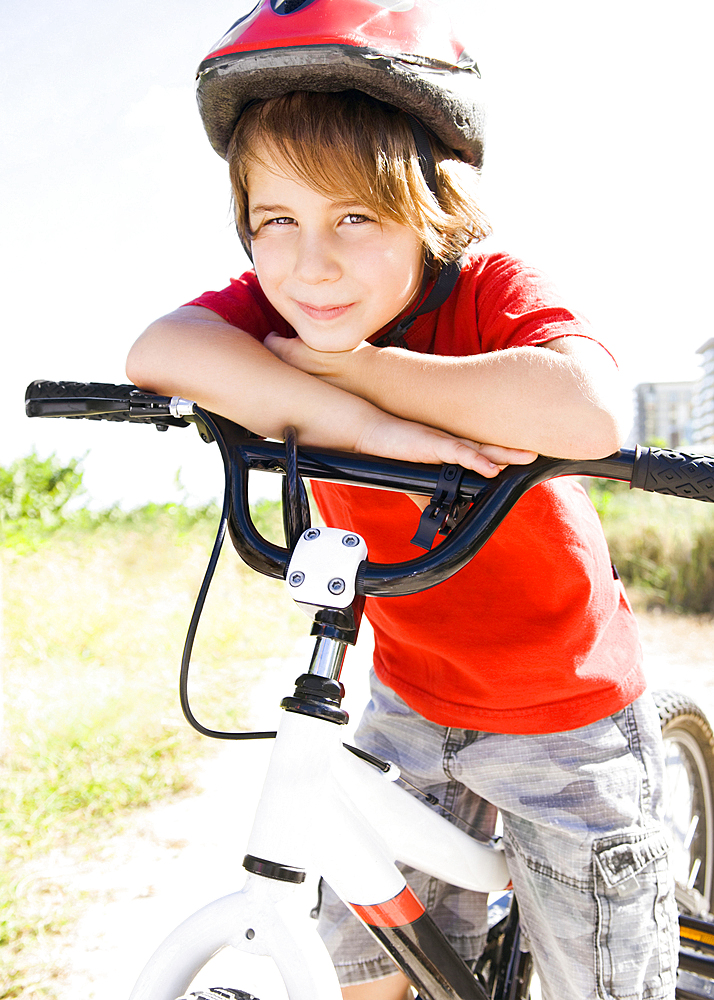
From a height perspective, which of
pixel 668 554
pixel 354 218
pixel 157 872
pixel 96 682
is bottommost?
pixel 157 872

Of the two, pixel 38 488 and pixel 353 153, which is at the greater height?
pixel 353 153

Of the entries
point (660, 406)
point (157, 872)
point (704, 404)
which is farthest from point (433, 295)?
point (660, 406)

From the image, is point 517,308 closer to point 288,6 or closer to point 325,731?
point 288,6

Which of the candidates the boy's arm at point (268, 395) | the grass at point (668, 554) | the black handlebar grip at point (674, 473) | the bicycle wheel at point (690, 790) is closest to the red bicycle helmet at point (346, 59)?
the boy's arm at point (268, 395)

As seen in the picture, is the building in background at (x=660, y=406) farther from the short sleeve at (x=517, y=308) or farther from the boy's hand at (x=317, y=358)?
the boy's hand at (x=317, y=358)

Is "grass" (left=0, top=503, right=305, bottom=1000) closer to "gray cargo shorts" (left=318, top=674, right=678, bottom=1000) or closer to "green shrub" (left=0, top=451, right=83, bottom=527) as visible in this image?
"green shrub" (left=0, top=451, right=83, bottom=527)

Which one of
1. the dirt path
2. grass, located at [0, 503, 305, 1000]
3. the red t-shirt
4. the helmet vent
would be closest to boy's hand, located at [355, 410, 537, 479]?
the red t-shirt

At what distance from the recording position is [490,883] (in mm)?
1325

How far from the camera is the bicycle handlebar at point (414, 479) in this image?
829 mm

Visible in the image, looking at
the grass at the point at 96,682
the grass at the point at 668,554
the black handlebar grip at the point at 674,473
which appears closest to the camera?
the black handlebar grip at the point at 674,473

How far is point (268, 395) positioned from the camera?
1.02 metres

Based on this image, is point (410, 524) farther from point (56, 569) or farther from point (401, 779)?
point (56, 569)

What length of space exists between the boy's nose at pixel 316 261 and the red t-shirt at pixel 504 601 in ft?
0.89

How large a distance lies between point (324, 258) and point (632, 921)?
1130mm
